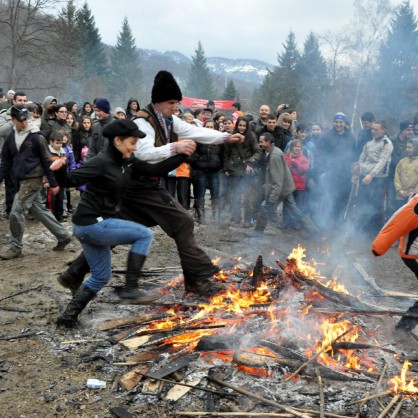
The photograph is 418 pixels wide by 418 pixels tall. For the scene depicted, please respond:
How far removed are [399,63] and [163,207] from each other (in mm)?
29396

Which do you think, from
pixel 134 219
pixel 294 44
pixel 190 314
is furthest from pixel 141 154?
pixel 294 44

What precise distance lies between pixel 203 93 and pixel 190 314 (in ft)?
185

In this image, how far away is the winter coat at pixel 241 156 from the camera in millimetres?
9695

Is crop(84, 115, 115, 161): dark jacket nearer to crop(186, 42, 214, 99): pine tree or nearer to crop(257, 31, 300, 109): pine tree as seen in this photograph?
crop(257, 31, 300, 109): pine tree

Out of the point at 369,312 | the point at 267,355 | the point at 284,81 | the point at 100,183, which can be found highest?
the point at 284,81

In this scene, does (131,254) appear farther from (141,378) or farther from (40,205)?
(40,205)

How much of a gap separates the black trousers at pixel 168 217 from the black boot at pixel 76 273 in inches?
0.4

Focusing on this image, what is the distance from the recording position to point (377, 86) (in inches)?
1270

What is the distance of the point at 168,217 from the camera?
205 inches

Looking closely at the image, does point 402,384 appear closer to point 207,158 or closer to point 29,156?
point 29,156

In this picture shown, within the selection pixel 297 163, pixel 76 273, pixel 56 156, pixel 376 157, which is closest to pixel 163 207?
pixel 76 273

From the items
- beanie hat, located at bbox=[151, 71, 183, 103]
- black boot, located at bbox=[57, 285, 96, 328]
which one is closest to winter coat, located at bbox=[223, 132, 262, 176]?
beanie hat, located at bbox=[151, 71, 183, 103]

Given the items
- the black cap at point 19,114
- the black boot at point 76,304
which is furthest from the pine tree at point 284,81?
the black boot at point 76,304

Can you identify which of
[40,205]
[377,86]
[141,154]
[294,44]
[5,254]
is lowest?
[5,254]
